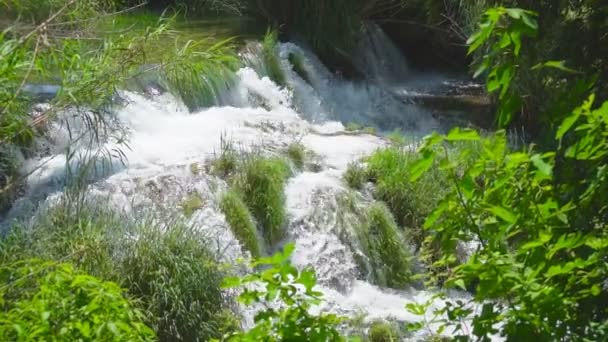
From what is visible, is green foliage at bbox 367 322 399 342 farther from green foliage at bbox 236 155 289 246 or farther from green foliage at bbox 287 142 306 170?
green foliage at bbox 287 142 306 170

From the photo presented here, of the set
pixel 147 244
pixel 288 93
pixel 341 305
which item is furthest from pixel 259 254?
pixel 288 93

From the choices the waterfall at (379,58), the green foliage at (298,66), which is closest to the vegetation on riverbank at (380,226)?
the green foliage at (298,66)

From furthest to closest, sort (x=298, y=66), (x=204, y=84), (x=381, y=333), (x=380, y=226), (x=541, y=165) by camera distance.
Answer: (x=298, y=66)
(x=204, y=84)
(x=380, y=226)
(x=381, y=333)
(x=541, y=165)

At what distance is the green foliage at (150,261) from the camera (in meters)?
5.80

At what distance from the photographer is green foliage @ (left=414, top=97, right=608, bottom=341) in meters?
2.59

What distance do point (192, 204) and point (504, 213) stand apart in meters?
4.79

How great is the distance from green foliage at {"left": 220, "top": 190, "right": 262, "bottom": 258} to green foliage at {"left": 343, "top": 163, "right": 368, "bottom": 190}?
3.81 ft

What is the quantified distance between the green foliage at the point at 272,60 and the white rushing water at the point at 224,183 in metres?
0.49

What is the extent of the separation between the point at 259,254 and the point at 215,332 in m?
1.34

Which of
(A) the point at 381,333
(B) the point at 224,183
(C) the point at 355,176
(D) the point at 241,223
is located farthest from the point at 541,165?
(C) the point at 355,176

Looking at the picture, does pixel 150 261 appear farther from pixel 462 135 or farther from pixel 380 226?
pixel 462 135

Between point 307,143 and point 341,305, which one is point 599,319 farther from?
point 307,143

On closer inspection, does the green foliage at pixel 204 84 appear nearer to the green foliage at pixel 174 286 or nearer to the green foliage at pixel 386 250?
the green foliage at pixel 386 250

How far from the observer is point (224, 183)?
7.53 meters
